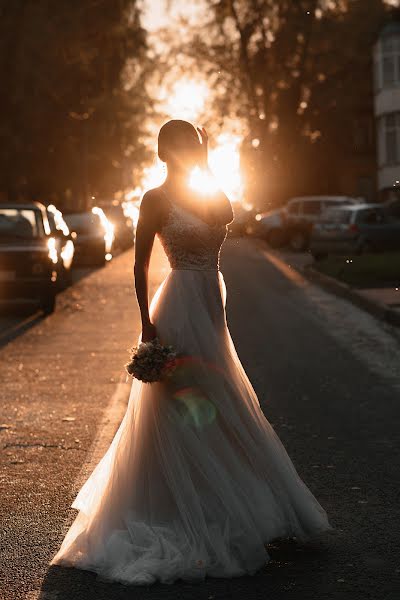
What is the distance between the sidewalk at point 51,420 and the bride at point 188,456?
0.45 meters

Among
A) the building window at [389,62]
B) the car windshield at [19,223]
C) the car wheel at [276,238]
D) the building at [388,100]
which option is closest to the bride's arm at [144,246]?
the car windshield at [19,223]

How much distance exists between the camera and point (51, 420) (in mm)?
10172

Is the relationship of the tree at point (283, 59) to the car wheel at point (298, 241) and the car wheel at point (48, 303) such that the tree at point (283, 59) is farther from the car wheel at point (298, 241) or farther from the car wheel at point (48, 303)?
the car wheel at point (48, 303)

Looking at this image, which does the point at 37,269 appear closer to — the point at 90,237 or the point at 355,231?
the point at 90,237

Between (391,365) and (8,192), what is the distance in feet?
98.1

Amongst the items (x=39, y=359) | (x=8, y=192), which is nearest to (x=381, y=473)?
(x=39, y=359)

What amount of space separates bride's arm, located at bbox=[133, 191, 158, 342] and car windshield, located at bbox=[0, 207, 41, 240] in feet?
49.7

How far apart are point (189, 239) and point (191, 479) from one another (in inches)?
43.5

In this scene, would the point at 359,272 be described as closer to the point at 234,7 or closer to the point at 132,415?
the point at 132,415

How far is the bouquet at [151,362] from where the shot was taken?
597 cm

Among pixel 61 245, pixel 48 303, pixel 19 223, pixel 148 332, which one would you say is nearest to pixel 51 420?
pixel 148 332

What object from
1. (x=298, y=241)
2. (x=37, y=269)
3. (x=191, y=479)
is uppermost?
(x=191, y=479)

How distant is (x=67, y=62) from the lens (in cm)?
4244

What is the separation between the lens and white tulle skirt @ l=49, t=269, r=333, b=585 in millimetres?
5711
